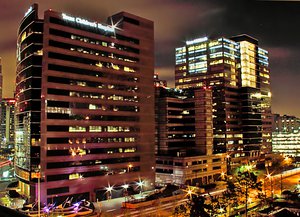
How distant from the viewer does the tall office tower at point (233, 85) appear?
83250mm

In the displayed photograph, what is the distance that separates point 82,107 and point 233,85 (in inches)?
2208

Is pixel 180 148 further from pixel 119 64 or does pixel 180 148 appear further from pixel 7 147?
pixel 7 147

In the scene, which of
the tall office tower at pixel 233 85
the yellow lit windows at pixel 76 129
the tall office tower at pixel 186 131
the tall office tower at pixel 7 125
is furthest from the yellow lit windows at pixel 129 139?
the tall office tower at pixel 7 125

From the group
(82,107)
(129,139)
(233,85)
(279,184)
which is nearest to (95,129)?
(82,107)

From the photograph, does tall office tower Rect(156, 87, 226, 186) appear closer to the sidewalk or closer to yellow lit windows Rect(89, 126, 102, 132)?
the sidewalk

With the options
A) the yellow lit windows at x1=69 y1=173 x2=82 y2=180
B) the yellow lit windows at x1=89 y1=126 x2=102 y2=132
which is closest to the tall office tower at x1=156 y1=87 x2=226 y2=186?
the yellow lit windows at x1=89 y1=126 x2=102 y2=132

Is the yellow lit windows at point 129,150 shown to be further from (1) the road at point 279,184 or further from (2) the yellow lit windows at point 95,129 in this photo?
(1) the road at point 279,184

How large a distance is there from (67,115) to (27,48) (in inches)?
481

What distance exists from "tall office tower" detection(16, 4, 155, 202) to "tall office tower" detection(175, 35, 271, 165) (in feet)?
107

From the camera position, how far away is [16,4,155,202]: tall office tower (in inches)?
1731

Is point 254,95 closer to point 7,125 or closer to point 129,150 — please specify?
point 129,150

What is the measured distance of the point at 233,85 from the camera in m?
90.9

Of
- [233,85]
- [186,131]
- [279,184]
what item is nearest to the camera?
[279,184]

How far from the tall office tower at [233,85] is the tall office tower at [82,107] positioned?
32601mm
